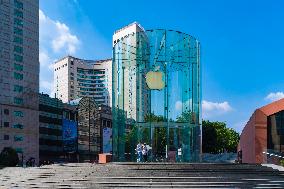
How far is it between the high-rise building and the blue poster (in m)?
7.40

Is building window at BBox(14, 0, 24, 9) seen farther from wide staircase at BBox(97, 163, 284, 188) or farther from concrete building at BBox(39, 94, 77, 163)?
wide staircase at BBox(97, 163, 284, 188)

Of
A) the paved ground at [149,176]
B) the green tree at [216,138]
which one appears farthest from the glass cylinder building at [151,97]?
the green tree at [216,138]

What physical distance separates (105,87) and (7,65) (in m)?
83.5


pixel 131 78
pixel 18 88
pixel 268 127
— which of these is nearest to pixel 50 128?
pixel 18 88

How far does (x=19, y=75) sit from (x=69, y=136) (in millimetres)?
18811

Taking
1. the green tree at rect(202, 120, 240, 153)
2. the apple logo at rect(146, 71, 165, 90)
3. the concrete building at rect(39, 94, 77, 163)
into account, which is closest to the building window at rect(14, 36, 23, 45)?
the concrete building at rect(39, 94, 77, 163)

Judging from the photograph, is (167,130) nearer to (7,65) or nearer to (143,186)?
(143,186)

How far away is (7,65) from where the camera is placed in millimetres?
86250

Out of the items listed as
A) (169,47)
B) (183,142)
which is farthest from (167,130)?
(169,47)

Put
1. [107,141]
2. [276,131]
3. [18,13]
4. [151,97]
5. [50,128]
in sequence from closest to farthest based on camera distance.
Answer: [151,97], [276,131], [18,13], [50,128], [107,141]

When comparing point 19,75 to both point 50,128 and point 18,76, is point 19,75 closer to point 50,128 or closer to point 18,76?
point 18,76

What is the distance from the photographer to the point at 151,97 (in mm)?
33219

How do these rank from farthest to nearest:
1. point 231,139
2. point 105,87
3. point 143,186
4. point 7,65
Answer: point 105,87
point 231,139
point 7,65
point 143,186

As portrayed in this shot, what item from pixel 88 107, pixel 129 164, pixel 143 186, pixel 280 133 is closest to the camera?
pixel 143 186
